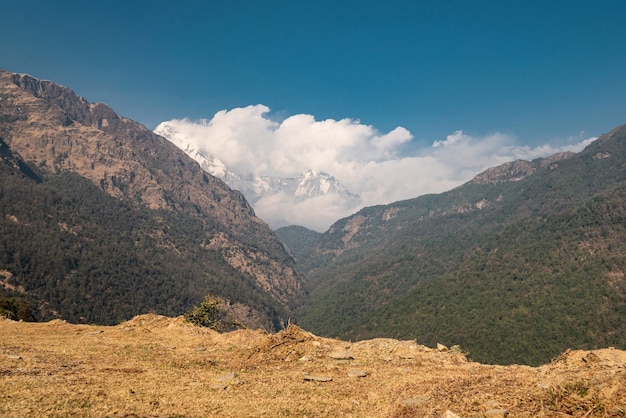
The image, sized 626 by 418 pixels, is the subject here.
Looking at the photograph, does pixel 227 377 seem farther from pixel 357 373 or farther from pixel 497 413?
pixel 497 413

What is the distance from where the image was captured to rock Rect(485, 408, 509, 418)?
11445 mm

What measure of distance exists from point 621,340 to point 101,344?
546 feet

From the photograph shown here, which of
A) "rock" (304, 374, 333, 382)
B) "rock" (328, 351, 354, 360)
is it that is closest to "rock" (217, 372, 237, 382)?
"rock" (304, 374, 333, 382)

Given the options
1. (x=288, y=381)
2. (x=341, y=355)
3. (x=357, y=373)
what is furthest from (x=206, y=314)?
(x=357, y=373)

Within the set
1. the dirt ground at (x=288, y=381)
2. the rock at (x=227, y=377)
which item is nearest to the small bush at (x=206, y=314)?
the dirt ground at (x=288, y=381)

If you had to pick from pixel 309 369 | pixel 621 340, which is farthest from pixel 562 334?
pixel 309 369

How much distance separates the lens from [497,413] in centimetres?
1160

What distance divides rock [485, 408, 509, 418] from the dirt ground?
0.10 feet

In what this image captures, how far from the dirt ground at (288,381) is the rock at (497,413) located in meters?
0.03

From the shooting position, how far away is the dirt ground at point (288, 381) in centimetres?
1243

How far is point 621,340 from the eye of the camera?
128625 mm

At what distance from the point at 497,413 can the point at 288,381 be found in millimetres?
9658

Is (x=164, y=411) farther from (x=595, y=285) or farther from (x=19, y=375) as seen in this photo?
(x=595, y=285)

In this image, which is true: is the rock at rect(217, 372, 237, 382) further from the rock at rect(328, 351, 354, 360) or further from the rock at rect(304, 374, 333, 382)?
the rock at rect(328, 351, 354, 360)
